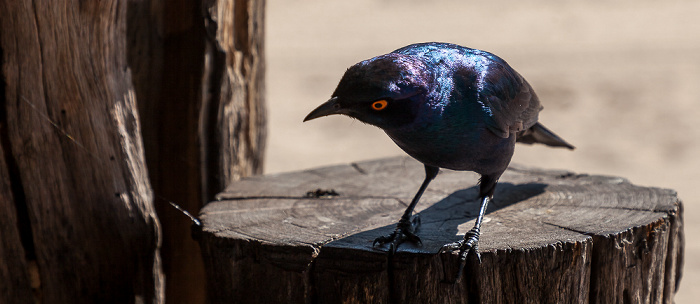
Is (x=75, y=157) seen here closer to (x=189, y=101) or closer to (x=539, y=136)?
(x=189, y=101)

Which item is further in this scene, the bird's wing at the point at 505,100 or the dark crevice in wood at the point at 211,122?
the dark crevice in wood at the point at 211,122

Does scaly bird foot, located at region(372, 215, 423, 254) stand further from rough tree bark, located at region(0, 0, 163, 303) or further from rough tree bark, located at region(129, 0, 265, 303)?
rough tree bark, located at region(129, 0, 265, 303)

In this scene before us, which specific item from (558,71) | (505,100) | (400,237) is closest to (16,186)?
(400,237)

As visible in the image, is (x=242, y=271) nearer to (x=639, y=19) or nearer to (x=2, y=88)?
(x=2, y=88)

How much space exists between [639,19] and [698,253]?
599cm

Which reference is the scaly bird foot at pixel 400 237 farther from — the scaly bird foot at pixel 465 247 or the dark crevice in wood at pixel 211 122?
the dark crevice in wood at pixel 211 122

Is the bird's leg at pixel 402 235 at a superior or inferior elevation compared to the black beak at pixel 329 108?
inferior

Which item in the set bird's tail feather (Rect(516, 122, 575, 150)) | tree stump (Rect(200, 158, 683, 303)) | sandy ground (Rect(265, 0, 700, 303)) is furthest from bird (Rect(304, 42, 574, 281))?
sandy ground (Rect(265, 0, 700, 303))

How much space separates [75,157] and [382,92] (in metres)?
1.46

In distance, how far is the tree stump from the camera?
3053mm

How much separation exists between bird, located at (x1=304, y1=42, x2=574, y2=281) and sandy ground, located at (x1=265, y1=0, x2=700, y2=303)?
11.9 feet

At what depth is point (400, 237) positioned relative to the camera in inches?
124

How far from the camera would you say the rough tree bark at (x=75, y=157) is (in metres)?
3.36

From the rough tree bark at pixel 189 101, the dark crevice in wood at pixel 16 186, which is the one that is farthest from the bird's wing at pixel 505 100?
Answer: the dark crevice in wood at pixel 16 186
